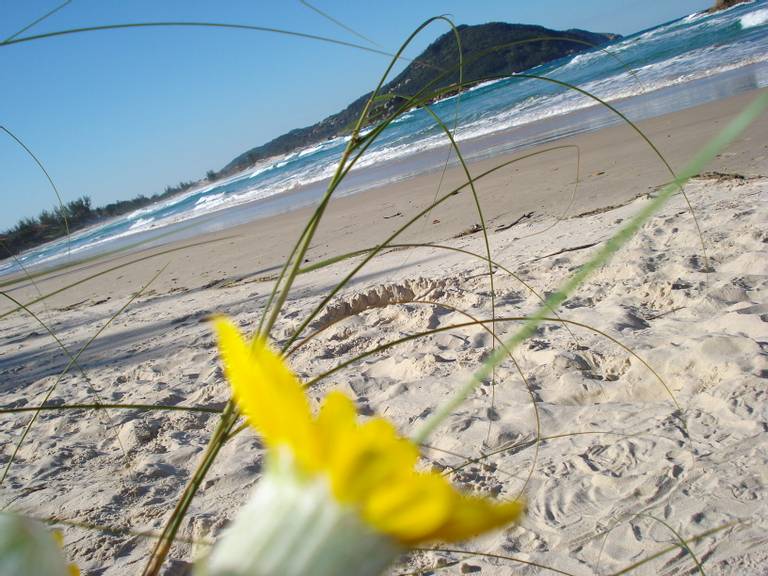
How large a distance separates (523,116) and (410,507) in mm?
14518

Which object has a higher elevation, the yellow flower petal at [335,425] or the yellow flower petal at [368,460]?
the yellow flower petal at [335,425]

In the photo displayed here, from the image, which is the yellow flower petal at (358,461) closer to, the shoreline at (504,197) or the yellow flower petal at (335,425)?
the yellow flower petal at (335,425)

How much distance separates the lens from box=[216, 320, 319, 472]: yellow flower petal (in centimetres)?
→ 24

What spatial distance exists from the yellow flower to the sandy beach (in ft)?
1.02

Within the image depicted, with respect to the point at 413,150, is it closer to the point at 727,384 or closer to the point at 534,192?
the point at 534,192

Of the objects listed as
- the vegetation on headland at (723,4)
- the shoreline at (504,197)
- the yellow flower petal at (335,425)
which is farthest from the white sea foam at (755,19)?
the yellow flower petal at (335,425)

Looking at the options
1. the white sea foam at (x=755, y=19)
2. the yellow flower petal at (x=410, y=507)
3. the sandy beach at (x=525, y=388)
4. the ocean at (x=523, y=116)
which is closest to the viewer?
the yellow flower petal at (x=410, y=507)

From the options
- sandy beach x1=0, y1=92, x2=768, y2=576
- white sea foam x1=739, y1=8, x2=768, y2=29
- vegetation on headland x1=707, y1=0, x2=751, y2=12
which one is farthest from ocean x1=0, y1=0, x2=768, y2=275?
vegetation on headland x1=707, y1=0, x2=751, y2=12

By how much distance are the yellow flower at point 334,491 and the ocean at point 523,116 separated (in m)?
5.19

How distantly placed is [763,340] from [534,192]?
3815 millimetres

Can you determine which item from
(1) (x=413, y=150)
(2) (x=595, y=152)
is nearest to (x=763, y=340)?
(2) (x=595, y=152)

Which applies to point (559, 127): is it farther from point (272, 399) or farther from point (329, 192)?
point (272, 399)

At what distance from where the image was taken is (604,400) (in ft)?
6.69

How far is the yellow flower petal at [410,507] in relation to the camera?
217 mm
